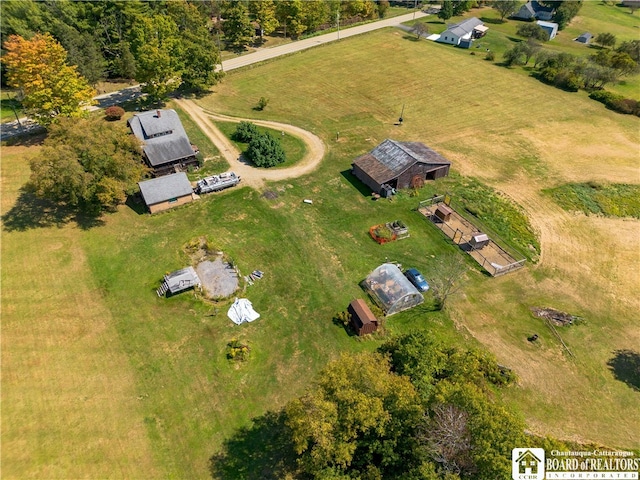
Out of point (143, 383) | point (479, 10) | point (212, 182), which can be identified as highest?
point (479, 10)

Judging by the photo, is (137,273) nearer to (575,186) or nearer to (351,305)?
(351,305)

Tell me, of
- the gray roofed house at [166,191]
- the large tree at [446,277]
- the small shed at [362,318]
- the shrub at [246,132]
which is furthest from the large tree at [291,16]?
the small shed at [362,318]

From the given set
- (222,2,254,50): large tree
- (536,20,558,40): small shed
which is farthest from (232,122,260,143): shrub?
(536,20,558,40): small shed

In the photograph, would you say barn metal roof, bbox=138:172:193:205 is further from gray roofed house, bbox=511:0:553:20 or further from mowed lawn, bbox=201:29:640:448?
gray roofed house, bbox=511:0:553:20

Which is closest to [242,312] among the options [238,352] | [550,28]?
[238,352]

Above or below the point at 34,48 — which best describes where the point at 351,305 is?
below

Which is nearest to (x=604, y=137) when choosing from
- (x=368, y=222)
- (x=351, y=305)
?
(x=368, y=222)

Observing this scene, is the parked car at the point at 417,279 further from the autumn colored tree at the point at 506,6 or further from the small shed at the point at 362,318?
the autumn colored tree at the point at 506,6
